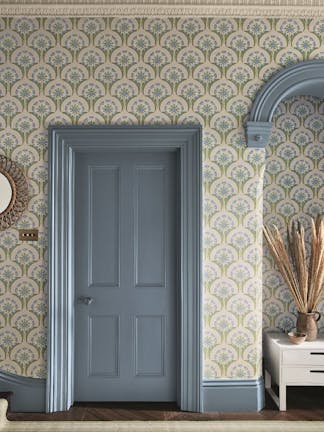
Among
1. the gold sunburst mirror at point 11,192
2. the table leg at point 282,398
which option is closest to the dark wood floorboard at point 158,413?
the table leg at point 282,398

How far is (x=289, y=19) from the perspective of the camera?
373 centimetres

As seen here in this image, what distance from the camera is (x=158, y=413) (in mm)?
3621

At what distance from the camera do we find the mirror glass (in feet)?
12.2

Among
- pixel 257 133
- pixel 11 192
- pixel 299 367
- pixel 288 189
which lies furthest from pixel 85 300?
pixel 288 189

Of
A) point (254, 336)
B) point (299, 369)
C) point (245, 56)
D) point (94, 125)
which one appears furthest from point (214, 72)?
point (299, 369)

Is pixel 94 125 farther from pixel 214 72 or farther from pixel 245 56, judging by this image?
pixel 245 56

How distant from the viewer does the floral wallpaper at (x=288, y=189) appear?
4.25m

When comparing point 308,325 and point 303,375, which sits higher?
point 308,325

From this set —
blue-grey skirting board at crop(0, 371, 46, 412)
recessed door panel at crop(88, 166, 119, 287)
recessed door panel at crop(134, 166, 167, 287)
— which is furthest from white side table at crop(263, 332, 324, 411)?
blue-grey skirting board at crop(0, 371, 46, 412)

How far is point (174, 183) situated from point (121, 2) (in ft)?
Result: 4.42

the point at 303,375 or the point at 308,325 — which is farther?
the point at 308,325

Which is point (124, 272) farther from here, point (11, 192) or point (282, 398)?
point (282, 398)

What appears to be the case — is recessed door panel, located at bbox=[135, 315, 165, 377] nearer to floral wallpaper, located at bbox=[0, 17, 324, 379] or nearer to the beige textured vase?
floral wallpaper, located at bbox=[0, 17, 324, 379]

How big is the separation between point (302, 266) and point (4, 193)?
2.27 meters
